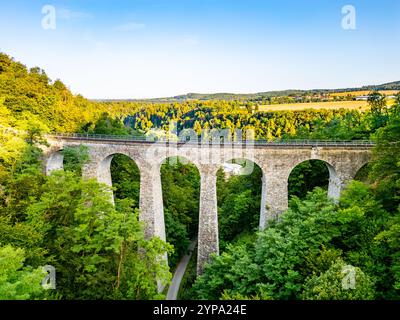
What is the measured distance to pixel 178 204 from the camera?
34.5 m

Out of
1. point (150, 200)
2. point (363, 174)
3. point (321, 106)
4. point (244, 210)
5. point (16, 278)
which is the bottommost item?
point (244, 210)

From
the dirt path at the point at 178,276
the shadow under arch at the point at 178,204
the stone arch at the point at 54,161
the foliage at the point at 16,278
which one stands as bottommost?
the dirt path at the point at 178,276

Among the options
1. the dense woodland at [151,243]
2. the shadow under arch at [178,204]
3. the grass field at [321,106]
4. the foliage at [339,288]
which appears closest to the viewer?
the foliage at [339,288]

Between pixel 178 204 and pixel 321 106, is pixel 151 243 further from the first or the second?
pixel 321 106

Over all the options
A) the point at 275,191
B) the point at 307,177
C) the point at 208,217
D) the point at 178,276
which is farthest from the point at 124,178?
the point at 307,177

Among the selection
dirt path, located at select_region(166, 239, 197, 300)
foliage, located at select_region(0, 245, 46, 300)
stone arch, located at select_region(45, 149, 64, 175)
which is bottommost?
dirt path, located at select_region(166, 239, 197, 300)

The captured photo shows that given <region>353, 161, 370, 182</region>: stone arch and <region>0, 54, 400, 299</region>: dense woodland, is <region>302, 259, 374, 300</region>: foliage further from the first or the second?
<region>353, 161, 370, 182</region>: stone arch

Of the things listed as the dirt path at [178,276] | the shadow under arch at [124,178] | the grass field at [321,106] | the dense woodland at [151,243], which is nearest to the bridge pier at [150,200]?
the shadow under arch at [124,178]

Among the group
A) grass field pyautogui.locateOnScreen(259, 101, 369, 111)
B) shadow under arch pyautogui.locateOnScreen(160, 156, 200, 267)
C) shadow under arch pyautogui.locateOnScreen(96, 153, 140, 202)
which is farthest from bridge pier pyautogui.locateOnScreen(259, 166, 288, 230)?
grass field pyautogui.locateOnScreen(259, 101, 369, 111)

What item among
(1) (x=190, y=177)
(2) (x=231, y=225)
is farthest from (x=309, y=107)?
(2) (x=231, y=225)

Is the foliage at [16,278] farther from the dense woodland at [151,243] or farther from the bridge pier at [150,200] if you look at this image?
the bridge pier at [150,200]

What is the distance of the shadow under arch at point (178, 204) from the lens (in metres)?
31.7

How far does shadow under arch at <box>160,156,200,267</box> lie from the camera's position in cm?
3173

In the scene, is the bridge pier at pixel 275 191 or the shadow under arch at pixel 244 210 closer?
the bridge pier at pixel 275 191
